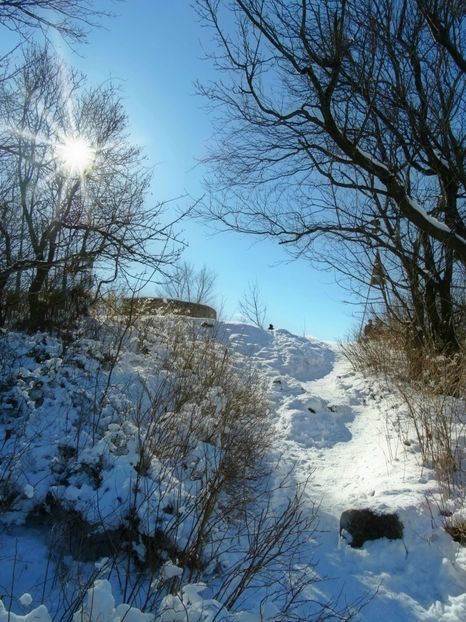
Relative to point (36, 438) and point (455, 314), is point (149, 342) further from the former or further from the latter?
point (455, 314)

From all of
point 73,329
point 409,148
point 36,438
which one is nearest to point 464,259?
point 409,148

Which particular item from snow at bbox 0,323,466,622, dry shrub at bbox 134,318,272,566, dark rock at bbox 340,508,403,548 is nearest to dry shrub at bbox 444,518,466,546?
snow at bbox 0,323,466,622

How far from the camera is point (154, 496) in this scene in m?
2.60

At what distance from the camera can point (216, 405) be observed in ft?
15.3

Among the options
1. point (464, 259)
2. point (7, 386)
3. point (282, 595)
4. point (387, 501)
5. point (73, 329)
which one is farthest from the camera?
point (73, 329)

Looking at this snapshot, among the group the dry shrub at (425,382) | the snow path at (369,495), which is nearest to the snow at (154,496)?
the snow path at (369,495)

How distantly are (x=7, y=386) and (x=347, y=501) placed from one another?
129 inches

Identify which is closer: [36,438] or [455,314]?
[36,438]

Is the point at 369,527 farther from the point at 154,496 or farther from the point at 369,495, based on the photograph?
the point at 154,496

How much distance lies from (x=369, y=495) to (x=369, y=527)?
1.31 feet

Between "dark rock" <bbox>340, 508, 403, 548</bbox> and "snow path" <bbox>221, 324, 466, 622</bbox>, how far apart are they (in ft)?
0.17

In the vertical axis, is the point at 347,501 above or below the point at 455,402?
below

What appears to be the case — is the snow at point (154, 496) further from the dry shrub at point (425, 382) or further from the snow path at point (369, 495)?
the dry shrub at point (425, 382)

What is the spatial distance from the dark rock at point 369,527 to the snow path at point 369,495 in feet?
0.17
